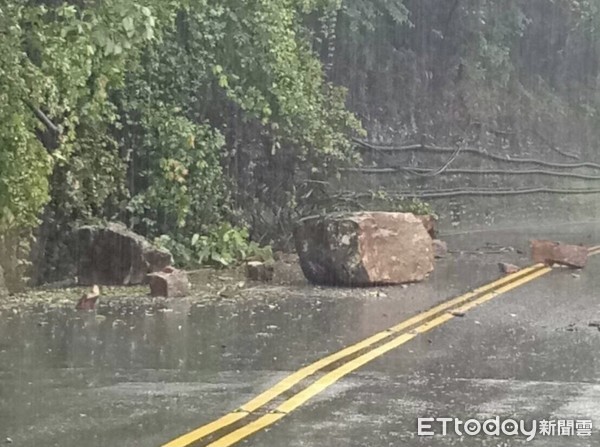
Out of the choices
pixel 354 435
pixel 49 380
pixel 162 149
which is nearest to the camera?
pixel 354 435

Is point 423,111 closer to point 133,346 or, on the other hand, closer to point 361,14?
point 361,14

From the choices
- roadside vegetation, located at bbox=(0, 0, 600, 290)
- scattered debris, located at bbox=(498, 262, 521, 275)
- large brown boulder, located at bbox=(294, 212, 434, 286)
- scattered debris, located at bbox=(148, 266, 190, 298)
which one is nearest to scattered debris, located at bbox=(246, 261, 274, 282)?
large brown boulder, located at bbox=(294, 212, 434, 286)

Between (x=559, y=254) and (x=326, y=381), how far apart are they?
27.0 feet

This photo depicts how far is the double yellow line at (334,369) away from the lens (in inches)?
276

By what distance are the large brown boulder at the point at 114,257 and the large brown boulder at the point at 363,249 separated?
1.70 metres

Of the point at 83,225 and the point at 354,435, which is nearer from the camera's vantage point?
the point at 354,435

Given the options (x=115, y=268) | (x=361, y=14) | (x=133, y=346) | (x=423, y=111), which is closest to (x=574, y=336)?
(x=133, y=346)

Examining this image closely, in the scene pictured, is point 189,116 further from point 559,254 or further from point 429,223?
point 559,254

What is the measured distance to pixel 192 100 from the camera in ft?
54.5

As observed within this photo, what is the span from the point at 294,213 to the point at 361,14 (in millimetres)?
5087

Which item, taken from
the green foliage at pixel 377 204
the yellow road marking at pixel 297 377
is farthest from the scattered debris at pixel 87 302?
the green foliage at pixel 377 204

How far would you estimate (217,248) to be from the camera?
16141 millimetres

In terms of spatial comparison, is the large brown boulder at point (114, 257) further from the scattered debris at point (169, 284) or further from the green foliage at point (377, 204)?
the green foliage at point (377, 204)

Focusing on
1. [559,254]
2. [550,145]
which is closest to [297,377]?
[559,254]
